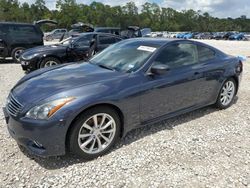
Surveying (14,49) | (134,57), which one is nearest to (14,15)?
(14,49)

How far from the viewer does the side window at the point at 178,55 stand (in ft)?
12.7

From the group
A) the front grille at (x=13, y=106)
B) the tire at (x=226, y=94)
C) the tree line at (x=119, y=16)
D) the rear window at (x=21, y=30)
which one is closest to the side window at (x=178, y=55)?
the tire at (x=226, y=94)

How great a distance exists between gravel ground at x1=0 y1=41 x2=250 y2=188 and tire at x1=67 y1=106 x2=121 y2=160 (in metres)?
0.13

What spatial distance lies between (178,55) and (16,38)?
8.93 m

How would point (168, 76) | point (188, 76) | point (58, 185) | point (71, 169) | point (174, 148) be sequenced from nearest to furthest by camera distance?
1. point (58, 185)
2. point (71, 169)
3. point (174, 148)
4. point (168, 76)
5. point (188, 76)

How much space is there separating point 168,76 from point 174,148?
3.47 ft

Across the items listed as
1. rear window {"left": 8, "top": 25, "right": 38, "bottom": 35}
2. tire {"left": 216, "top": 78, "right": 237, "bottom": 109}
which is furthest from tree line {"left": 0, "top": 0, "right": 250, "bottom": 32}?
tire {"left": 216, "top": 78, "right": 237, "bottom": 109}

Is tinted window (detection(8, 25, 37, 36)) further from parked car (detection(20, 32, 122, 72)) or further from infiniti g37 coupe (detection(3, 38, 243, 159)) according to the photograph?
infiniti g37 coupe (detection(3, 38, 243, 159))

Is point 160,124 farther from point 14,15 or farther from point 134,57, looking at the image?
point 14,15

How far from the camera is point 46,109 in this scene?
2816mm

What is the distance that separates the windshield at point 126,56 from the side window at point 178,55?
183 millimetres

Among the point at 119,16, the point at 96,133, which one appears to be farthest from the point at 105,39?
the point at 119,16

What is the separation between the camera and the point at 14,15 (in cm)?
5438

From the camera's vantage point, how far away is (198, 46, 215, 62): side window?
14.5ft
